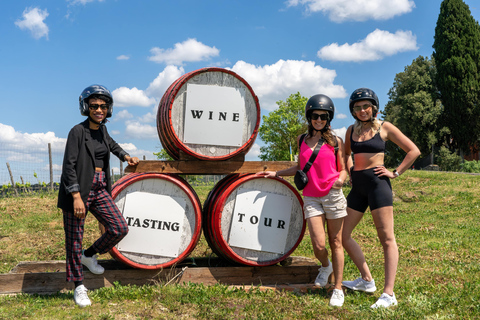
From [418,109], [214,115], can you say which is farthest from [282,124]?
[214,115]

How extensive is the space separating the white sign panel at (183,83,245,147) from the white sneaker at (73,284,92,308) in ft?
6.09

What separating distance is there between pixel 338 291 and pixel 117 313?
85.1 inches

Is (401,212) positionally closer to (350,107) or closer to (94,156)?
(350,107)

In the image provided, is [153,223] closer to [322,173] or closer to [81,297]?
[81,297]

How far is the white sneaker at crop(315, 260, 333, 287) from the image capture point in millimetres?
4785

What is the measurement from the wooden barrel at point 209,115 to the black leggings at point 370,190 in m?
1.34

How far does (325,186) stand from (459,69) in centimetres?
3047

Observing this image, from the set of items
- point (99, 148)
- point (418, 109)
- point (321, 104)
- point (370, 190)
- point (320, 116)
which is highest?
point (418, 109)

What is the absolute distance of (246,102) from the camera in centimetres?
498

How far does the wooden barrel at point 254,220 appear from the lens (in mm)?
4781

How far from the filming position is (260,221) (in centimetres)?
487

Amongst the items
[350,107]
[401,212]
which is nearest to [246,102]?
[350,107]

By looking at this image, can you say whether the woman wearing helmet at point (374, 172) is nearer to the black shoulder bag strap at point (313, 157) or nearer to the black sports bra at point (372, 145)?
the black sports bra at point (372, 145)

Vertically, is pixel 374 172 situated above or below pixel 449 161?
above
